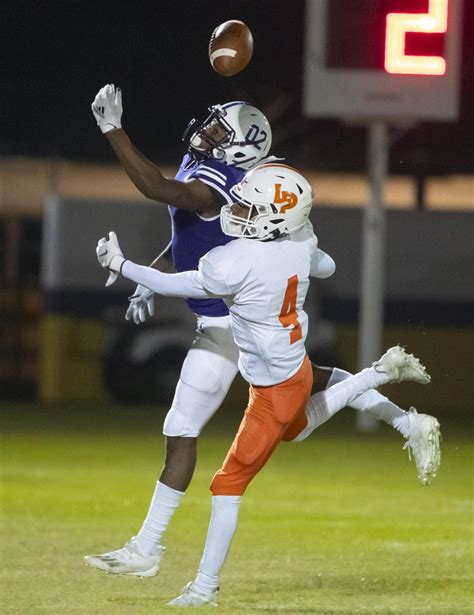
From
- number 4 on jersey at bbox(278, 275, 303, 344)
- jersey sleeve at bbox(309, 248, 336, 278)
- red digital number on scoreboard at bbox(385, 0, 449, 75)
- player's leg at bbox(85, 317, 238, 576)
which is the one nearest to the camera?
number 4 on jersey at bbox(278, 275, 303, 344)

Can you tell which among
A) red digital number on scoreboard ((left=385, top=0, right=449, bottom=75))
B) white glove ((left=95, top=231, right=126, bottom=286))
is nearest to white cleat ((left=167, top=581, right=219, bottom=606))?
white glove ((left=95, top=231, right=126, bottom=286))

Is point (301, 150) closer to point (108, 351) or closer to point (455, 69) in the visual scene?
point (108, 351)

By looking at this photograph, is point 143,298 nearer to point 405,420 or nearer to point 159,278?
point 159,278

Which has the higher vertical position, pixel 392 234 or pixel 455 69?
pixel 455 69

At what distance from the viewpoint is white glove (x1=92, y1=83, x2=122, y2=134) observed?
590 cm

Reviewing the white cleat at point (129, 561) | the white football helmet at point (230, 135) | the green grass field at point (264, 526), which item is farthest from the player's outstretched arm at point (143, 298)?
the green grass field at point (264, 526)

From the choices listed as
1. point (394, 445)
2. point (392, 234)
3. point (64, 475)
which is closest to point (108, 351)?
point (392, 234)

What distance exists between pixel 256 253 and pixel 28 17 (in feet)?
62.7

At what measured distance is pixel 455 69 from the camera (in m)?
12.5

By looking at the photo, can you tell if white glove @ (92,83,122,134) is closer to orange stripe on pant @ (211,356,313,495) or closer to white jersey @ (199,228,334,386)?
white jersey @ (199,228,334,386)

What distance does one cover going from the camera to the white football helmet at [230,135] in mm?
6391

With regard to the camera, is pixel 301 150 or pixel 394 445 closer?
pixel 394 445

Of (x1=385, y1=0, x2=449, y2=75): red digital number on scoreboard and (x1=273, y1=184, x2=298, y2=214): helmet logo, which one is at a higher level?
(x1=385, y1=0, x2=449, y2=75): red digital number on scoreboard

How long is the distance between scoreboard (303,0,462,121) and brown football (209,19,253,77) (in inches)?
218
